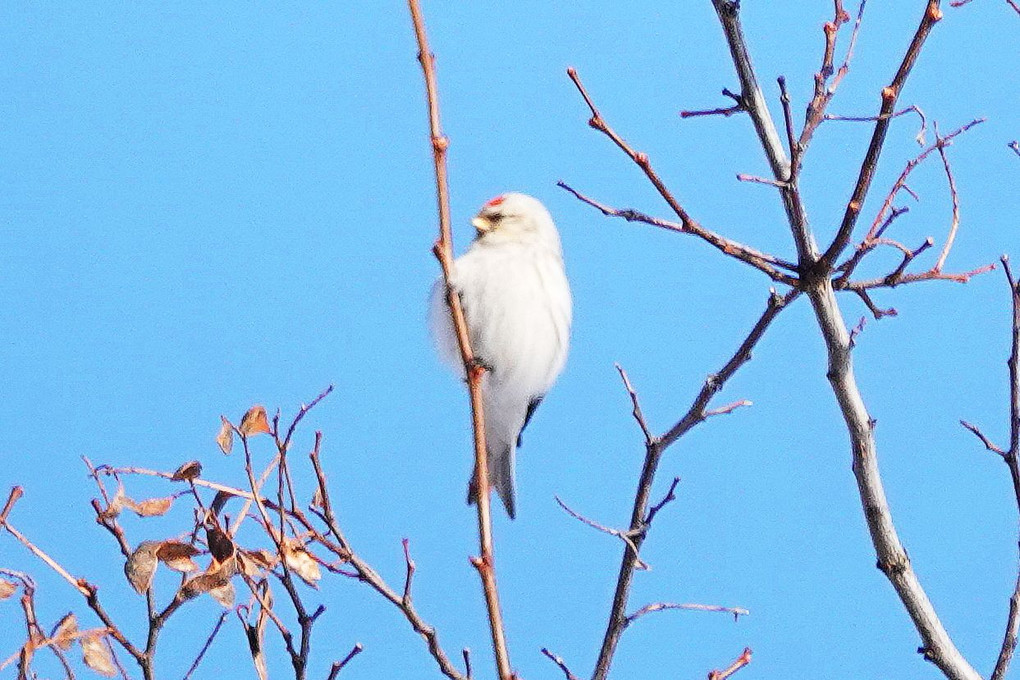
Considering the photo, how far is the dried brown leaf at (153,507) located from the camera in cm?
138

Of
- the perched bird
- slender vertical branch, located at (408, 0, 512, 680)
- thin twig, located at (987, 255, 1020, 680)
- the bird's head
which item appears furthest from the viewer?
the bird's head

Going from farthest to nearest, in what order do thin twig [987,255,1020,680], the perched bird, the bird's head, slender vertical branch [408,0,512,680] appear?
1. the bird's head
2. the perched bird
3. thin twig [987,255,1020,680]
4. slender vertical branch [408,0,512,680]

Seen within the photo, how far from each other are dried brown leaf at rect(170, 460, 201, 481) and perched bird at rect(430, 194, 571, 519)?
0.98 meters

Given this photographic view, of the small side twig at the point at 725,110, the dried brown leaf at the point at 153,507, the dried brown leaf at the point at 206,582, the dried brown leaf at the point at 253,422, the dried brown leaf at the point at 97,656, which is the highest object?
the small side twig at the point at 725,110

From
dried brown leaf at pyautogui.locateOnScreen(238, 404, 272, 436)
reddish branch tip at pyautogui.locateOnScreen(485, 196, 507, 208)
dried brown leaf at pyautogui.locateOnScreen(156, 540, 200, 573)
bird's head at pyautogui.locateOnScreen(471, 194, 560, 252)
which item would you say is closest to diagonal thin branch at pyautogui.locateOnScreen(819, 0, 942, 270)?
dried brown leaf at pyautogui.locateOnScreen(238, 404, 272, 436)

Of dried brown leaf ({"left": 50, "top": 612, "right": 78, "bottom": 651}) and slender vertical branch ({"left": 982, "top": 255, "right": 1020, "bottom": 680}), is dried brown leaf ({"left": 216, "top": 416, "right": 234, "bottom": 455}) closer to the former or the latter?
dried brown leaf ({"left": 50, "top": 612, "right": 78, "bottom": 651})

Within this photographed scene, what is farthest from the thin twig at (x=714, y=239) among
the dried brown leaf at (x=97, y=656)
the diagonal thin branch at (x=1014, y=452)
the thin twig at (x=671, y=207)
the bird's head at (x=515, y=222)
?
the bird's head at (x=515, y=222)

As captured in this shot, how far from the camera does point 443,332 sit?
2.60 meters

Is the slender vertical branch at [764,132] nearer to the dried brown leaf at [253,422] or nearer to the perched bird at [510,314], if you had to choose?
the dried brown leaf at [253,422]

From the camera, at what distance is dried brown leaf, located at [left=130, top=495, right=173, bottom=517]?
138 centimetres

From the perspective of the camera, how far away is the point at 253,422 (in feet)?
4.63

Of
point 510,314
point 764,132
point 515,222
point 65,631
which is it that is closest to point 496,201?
point 515,222

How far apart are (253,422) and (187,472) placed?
9cm

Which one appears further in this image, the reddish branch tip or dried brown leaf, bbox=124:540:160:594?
the reddish branch tip
